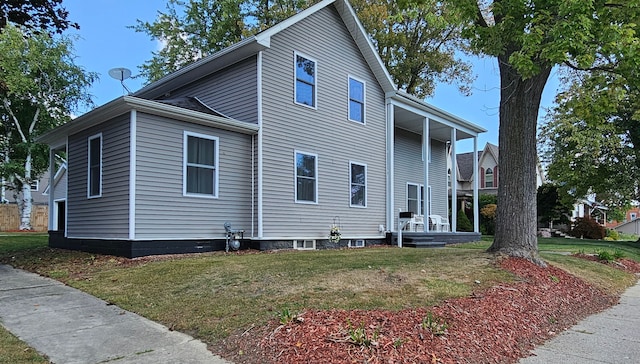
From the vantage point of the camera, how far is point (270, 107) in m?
11.5

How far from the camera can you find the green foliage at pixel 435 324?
4.35 meters

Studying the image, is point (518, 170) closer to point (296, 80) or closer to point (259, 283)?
point (259, 283)

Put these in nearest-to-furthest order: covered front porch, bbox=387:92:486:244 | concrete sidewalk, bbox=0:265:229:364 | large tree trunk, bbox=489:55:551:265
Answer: concrete sidewalk, bbox=0:265:229:364 → large tree trunk, bbox=489:55:551:265 → covered front porch, bbox=387:92:486:244

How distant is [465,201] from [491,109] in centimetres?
2328

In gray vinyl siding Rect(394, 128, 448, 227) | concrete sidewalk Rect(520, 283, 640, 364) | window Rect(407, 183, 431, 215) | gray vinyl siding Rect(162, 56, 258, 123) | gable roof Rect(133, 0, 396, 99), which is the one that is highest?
gable roof Rect(133, 0, 396, 99)

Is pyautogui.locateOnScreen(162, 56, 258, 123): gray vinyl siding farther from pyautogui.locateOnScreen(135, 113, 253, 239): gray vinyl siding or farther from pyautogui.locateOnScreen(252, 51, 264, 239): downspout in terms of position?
pyautogui.locateOnScreen(135, 113, 253, 239): gray vinyl siding

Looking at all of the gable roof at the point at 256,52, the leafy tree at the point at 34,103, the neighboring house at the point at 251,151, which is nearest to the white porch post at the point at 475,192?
the neighboring house at the point at 251,151

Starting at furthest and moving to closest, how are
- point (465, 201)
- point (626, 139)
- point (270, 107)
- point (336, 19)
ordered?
point (465, 201)
point (626, 139)
point (336, 19)
point (270, 107)

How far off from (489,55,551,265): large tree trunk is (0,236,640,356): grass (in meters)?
0.68

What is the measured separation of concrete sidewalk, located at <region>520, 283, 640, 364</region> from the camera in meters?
4.52

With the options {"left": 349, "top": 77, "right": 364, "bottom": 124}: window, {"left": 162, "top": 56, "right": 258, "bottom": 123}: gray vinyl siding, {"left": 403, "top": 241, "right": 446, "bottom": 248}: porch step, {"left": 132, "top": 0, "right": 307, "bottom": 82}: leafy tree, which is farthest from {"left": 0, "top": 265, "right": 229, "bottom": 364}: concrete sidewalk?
{"left": 132, "top": 0, "right": 307, "bottom": 82}: leafy tree

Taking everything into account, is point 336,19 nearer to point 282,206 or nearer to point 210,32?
point 282,206

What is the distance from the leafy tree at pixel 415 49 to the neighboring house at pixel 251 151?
9.60 m

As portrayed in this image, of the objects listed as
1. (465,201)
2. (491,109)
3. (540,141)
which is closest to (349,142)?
(491,109)
